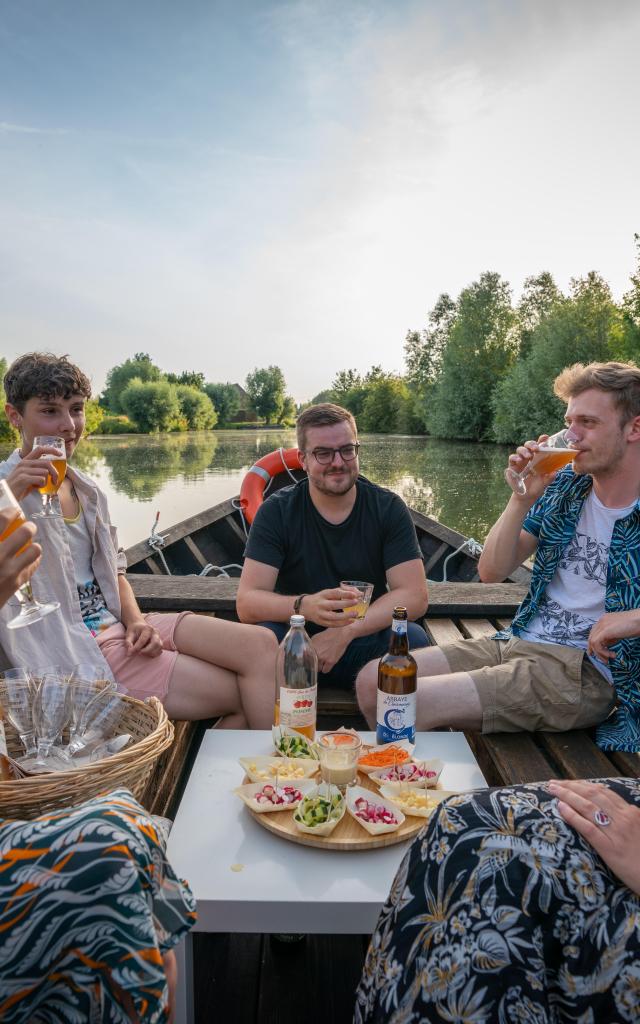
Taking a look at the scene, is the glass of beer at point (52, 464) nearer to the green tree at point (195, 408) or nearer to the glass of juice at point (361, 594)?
the glass of juice at point (361, 594)

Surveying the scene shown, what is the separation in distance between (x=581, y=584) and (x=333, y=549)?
0.84m

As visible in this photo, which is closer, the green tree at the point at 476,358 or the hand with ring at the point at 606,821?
the hand with ring at the point at 606,821

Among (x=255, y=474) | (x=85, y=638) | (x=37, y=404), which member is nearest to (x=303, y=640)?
(x=85, y=638)

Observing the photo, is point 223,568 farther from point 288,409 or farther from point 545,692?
point 288,409

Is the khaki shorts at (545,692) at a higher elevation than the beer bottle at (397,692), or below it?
below

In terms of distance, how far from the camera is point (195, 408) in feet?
208

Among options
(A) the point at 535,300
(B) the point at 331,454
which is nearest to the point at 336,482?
(B) the point at 331,454

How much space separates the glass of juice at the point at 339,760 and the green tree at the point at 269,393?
72506 mm

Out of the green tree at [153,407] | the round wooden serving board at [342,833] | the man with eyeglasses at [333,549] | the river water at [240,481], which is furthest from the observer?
the green tree at [153,407]

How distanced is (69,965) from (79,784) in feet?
1.40

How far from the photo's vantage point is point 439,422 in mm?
33969

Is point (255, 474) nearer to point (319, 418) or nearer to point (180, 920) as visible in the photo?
point (319, 418)

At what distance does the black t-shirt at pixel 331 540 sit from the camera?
2383 mm

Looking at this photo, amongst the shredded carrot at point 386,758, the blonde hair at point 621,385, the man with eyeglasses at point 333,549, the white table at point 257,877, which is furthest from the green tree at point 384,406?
the white table at point 257,877
